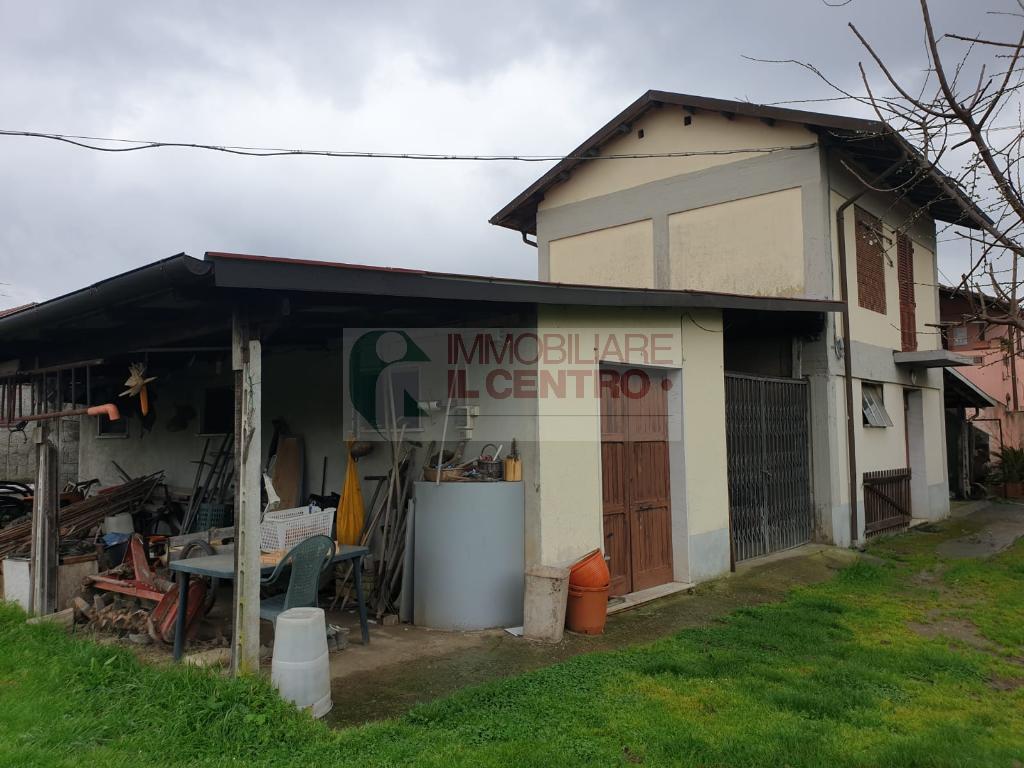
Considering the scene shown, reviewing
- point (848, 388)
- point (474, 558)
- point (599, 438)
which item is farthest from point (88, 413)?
point (848, 388)

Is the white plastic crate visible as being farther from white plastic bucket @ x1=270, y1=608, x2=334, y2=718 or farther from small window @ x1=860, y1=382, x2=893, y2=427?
small window @ x1=860, y1=382, x2=893, y2=427

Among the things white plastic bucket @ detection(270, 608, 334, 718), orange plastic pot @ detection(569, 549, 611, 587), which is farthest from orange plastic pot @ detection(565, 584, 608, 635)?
white plastic bucket @ detection(270, 608, 334, 718)

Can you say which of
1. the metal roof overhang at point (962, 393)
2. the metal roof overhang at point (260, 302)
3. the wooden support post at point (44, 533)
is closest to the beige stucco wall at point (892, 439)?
the metal roof overhang at point (962, 393)

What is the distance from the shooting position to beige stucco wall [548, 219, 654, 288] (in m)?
11.2

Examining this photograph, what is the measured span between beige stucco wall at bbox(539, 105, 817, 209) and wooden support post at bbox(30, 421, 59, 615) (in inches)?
346

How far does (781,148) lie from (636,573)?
249 inches

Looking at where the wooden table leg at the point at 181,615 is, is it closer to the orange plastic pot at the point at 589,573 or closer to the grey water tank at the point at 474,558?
the grey water tank at the point at 474,558

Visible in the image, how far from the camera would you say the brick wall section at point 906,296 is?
37.3 ft

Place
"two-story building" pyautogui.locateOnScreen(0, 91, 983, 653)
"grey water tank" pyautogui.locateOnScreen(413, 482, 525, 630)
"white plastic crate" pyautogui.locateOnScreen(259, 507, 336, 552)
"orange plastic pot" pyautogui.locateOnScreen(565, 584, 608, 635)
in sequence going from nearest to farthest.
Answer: "two-story building" pyautogui.locateOnScreen(0, 91, 983, 653) < "white plastic crate" pyautogui.locateOnScreen(259, 507, 336, 552) < "orange plastic pot" pyautogui.locateOnScreen(565, 584, 608, 635) < "grey water tank" pyautogui.locateOnScreen(413, 482, 525, 630)

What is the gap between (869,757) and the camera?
11.3 feet

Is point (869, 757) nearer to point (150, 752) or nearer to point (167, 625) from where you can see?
point (150, 752)

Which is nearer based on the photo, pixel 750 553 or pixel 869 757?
pixel 869 757

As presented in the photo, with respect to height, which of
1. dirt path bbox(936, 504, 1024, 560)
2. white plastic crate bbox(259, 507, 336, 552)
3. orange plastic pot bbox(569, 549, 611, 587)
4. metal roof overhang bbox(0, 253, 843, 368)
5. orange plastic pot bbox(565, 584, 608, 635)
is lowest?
dirt path bbox(936, 504, 1024, 560)

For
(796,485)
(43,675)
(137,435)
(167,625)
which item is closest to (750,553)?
(796,485)
